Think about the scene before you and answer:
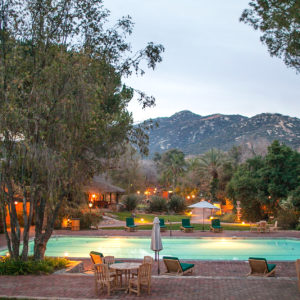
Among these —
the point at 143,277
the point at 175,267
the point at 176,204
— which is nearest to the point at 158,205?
the point at 176,204

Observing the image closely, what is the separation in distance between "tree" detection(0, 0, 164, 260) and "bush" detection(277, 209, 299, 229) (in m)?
15.4

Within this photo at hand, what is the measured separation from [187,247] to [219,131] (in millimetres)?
78501

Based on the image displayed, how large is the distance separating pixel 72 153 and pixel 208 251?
9.84m

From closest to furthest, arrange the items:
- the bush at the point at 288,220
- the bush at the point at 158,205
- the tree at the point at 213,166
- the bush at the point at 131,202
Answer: the bush at the point at 288,220, the bush at the point at 158,205, the bush at the point at 131,202, the tree at the point at 213,166

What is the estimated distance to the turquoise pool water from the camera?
1683 centimetres

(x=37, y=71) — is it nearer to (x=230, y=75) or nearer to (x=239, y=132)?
(x=239, y=132)

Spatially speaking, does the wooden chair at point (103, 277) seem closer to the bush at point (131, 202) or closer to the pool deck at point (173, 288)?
the pool deck at point (173, 288)

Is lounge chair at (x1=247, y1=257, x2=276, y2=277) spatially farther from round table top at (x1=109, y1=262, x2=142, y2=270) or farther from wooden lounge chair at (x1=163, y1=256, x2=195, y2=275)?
round table top at (x1=109, y1=262, x2=142, y2=270)

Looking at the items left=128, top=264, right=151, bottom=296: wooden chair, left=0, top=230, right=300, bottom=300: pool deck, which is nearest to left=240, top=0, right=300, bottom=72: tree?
left=0, top=230, right=300, bottom=300: pool deck

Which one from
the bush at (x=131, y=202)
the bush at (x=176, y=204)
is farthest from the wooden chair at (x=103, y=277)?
the bush at (x=131, y=202)

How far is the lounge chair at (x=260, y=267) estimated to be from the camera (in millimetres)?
10576

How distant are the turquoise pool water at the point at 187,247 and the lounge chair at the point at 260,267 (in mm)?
5384

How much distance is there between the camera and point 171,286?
9.05 m

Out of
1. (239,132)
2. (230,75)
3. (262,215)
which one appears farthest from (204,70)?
(262,215)
